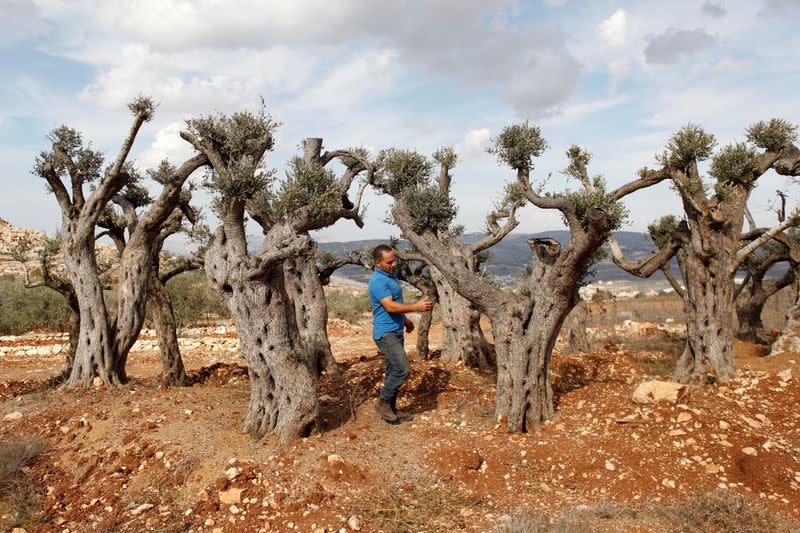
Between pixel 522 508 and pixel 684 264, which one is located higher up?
pixel 684 264

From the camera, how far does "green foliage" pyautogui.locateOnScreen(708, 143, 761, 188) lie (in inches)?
388

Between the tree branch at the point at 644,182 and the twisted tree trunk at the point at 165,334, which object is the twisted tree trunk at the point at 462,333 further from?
the twisted tree trunk at the point at 165,334

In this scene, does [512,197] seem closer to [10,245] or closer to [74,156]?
[74,156]

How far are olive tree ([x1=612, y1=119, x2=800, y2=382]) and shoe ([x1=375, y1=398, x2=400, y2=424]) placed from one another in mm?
4955

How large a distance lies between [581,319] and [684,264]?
5371 millimetres

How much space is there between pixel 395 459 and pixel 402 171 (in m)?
5.29

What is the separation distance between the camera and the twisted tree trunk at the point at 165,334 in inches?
403

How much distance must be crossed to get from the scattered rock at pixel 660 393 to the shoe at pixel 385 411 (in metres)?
3.19

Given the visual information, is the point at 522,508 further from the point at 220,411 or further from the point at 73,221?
the point at 73,221

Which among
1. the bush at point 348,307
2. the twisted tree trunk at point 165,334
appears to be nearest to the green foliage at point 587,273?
the twisted tree trunk at point 165,334

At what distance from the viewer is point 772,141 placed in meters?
10.4

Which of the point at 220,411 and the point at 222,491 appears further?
the point at 220,411

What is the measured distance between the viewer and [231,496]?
5449 mm

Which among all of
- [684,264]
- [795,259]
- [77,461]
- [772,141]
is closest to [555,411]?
[684,264]
